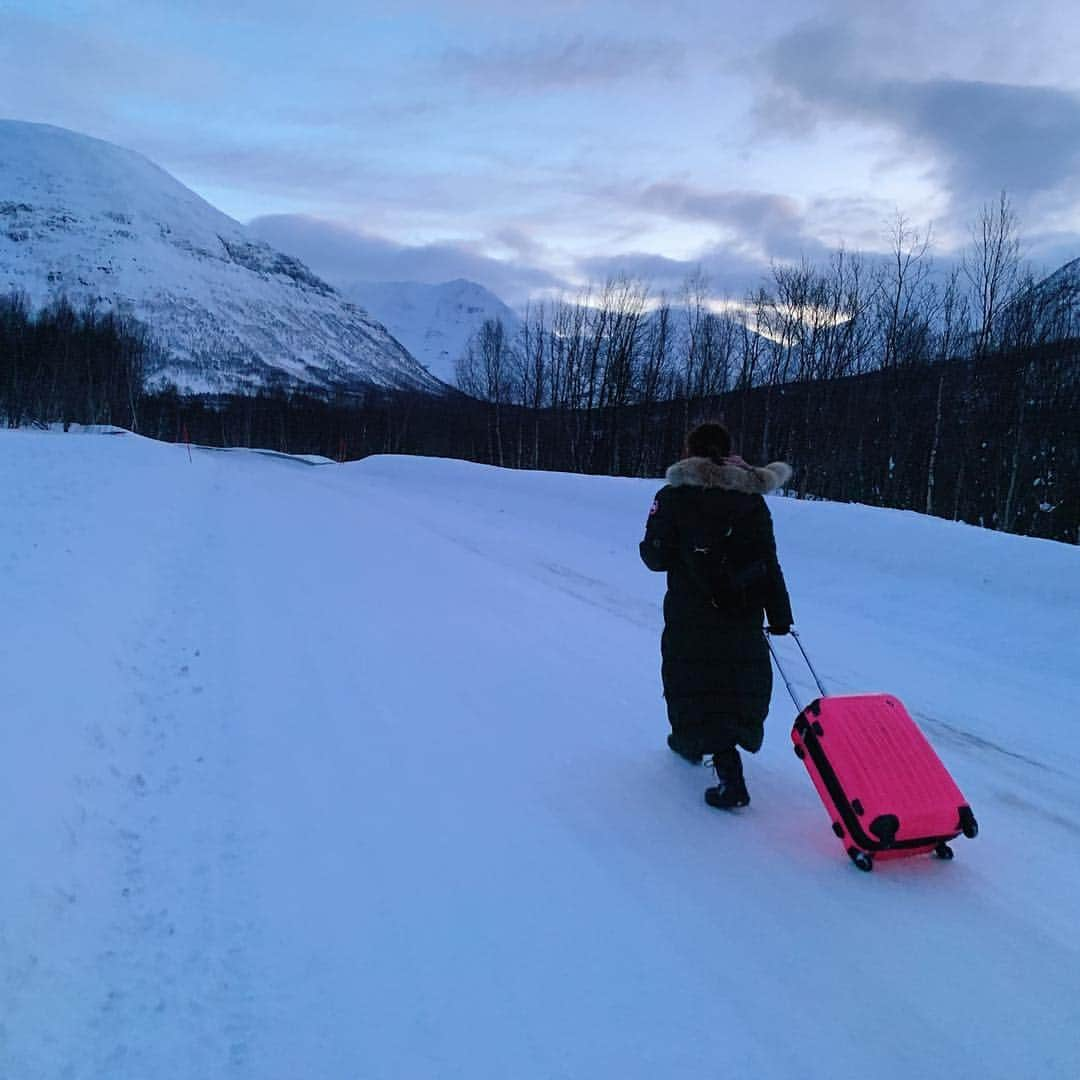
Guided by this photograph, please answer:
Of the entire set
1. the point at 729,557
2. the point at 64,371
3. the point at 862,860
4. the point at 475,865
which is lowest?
the point at 475,865

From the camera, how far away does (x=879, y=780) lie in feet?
10.8

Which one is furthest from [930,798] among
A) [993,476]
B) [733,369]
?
[733,369]

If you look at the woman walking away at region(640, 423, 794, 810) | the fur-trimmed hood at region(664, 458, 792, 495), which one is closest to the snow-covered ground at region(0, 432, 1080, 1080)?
the woman walking away at region(640, 423, 794, 810)

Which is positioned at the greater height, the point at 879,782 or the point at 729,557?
the point at 729,557

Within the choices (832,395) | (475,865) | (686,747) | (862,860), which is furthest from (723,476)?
(832,395)

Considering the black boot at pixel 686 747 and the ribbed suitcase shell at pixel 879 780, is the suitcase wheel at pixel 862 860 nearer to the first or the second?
the ribbed suitcase shell at pixel 879 780

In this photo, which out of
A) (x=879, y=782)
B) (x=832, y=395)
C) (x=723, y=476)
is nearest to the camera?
(x=879, y=782)

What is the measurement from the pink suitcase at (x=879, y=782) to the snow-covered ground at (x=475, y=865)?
8.5 inches

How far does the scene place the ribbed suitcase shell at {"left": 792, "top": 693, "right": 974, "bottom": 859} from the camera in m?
3.23

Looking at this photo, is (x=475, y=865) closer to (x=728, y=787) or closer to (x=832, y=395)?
(x=728, y=787)

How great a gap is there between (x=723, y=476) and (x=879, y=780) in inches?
61.8

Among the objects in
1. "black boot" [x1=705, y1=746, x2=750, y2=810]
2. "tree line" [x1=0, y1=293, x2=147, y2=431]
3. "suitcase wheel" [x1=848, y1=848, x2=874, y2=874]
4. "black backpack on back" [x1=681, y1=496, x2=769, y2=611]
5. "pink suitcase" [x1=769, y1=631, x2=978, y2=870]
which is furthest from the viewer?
"tree line" [x1=0, y1=293, x2=147, y2=431]

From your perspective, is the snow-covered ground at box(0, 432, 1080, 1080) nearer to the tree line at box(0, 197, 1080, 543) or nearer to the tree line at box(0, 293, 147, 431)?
the tree line at box(0, 197, 1080, 543)

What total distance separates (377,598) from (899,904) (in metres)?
6.20
